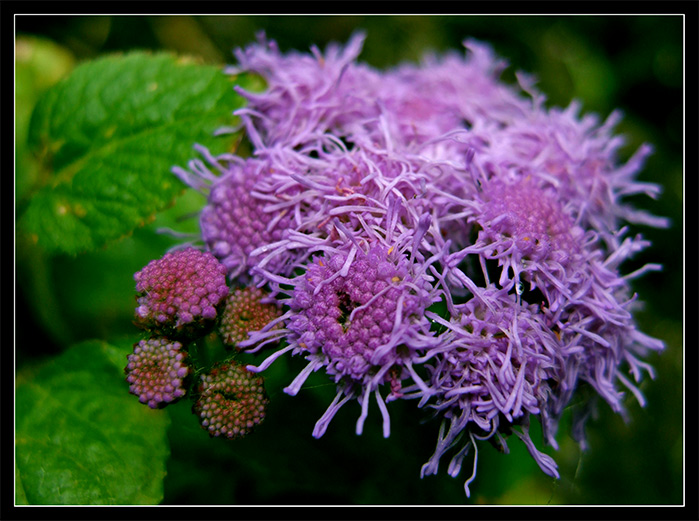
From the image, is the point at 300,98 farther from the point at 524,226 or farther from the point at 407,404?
the point at 407,404

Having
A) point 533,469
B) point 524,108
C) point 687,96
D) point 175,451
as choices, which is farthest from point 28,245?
point 687,96

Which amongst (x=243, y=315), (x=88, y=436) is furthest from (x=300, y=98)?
(x=88, y=436)

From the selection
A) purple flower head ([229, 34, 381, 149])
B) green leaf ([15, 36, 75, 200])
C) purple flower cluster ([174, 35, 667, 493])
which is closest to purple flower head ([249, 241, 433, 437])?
purple flower cluster ([174, 35, 667, 493])

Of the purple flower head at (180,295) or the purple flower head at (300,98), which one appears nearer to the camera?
the purple flower head at (180,295)

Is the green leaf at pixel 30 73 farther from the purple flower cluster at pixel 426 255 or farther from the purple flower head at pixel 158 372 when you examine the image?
the purple flower head at pixel 158 372

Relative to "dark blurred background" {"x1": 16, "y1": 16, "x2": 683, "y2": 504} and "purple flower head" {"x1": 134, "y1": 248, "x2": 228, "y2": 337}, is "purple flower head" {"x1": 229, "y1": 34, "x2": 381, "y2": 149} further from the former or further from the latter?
"dark blurred background" {"x1": 16, "y1": 16, "x2": 683, "y2": 504}

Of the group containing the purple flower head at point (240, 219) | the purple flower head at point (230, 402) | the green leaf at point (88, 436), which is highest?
the purple flower head at point (240, 219)

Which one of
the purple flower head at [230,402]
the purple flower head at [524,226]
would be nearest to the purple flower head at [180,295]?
the purple flower head at [230,402]

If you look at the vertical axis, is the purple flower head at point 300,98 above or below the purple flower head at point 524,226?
above
